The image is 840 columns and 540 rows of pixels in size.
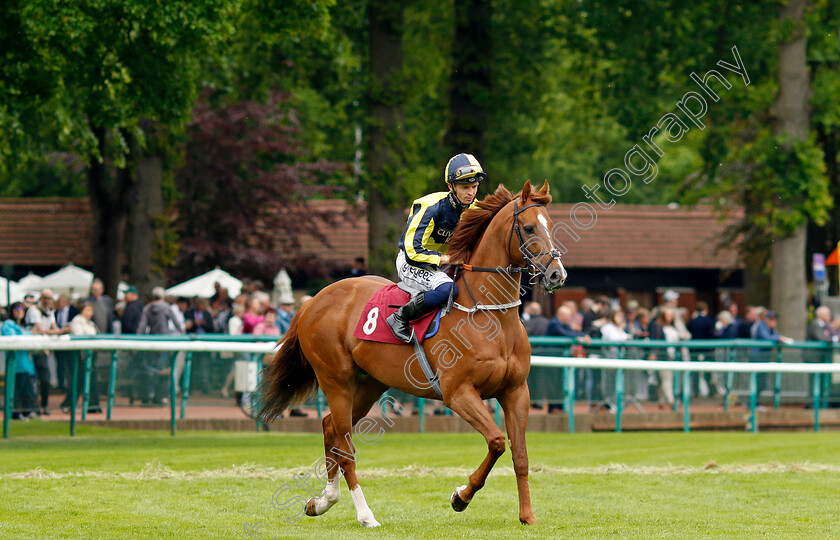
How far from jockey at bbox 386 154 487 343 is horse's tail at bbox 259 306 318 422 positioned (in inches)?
56.6

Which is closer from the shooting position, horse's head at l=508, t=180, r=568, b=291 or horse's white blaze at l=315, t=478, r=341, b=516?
horse's head at l=508, t=180, r=568, b=291

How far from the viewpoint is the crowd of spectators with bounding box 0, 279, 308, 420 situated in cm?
1441

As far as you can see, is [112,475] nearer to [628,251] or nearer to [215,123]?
[215,123]

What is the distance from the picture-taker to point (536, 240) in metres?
7.61

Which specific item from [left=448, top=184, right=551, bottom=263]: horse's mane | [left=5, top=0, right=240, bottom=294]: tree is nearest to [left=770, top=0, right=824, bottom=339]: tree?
[left=5, top=0, right=240, bottom=294]: tree

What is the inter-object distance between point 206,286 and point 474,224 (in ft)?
63.8

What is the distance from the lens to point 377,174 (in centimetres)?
2005

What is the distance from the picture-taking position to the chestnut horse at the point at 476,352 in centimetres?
764

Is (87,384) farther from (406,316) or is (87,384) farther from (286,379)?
(406,316)

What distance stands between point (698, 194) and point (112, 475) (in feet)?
67.3

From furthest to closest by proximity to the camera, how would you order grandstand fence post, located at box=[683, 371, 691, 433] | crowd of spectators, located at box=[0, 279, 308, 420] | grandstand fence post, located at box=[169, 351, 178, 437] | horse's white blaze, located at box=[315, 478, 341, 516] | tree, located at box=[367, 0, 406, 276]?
tree, located at box=[367, 0, 406, 276] < grandstand fence post, located at box=[683, 371, 691, 433] < grandstand fence post, located at box=[169, 351, 178, 437] < crowd of spectators, located at box=[0, 279, 308, 420] < horse's white blaze, located at box=[315, 478, 341, 516]

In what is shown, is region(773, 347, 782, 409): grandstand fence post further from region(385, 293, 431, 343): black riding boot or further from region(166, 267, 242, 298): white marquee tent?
region(166, 267, 242, 298): white marquee tent

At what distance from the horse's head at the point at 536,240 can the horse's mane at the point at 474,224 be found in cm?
21

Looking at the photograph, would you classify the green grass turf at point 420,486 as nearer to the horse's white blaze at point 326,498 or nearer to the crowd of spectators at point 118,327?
the horse's white blaze at point 326,498
